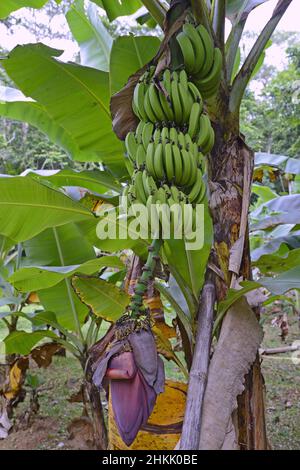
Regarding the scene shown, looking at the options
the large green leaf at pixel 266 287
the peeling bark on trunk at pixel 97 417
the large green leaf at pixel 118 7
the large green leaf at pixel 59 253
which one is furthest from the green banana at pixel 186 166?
the peeling bark on trunk at pixel 97 417

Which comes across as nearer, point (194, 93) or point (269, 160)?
point (194, 93)

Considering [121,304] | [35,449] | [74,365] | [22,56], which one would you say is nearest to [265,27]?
[22,56]

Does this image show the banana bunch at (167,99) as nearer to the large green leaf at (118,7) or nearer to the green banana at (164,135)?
the green banana at (164,135)

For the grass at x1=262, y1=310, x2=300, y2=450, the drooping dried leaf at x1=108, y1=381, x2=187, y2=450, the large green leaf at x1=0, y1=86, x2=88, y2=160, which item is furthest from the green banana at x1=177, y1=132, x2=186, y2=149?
the grass at x1=262, y1=310, x2=300, y2=450

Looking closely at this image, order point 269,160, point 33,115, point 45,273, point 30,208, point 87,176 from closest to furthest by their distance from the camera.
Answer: point 30,208, point 45,273, point 87,176, point 33,115, point 269,160

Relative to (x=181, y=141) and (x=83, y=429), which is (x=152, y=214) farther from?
(x=83, y=429)

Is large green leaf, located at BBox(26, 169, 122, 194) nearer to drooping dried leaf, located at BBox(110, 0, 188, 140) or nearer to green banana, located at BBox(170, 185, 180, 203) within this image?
drooping dried leaf, located at BBox(110, 0, 188, 140)

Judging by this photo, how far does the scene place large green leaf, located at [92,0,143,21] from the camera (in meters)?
1.28

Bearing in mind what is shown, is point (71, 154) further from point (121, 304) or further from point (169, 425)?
point (169, 425)

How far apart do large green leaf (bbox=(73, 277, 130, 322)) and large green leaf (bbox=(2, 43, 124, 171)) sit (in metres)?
0.46

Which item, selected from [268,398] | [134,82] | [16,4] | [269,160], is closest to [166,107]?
[134,82]

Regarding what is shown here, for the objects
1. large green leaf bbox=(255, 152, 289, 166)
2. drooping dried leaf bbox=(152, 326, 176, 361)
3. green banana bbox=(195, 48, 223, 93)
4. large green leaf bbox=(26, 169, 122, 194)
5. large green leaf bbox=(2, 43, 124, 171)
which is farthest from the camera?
large green leaf bbox=(255, 152, 289, 166)

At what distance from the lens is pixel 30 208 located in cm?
102

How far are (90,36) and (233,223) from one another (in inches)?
40.9
